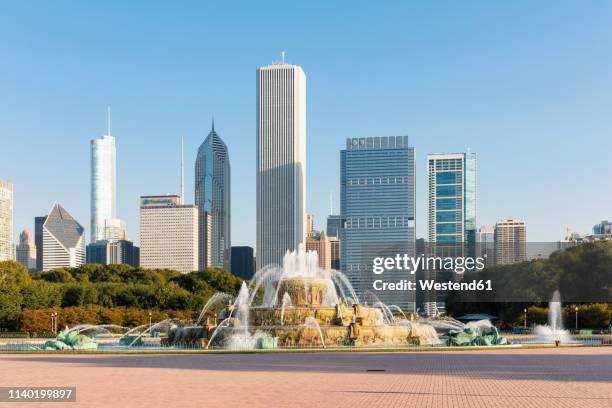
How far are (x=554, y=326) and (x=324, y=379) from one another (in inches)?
2496


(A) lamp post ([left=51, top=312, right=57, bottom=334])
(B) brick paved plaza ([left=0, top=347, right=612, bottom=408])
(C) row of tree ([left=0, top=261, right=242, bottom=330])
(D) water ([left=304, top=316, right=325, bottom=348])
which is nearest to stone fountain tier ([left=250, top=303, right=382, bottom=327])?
(D) water ([left=304, top=316, right=325, bottom=348])

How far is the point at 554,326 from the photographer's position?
292 feet

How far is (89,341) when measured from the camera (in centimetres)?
5388

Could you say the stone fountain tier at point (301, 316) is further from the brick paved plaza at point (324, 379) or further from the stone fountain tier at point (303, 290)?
the brick paved plaza at point (324, 379)

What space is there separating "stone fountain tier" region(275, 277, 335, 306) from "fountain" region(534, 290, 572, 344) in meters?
20.2

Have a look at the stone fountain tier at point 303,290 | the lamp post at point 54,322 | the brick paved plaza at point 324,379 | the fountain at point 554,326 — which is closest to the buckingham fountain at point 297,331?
the stone fountain tier at point 303,290

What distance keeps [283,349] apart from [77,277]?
327 ft

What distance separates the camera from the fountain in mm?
73312

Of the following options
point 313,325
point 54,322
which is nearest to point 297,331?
point 313,325

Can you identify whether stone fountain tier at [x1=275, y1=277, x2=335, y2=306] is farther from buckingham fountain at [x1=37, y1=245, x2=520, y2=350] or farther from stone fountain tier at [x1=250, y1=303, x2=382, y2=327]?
stone fountain tier at [x1=250, y1=303, x2=382, y2=327]

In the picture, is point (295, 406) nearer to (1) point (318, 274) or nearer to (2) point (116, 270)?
(1) point (318, 274)

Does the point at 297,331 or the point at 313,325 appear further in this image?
the point at 313,325

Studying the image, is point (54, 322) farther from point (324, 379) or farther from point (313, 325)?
point (324, 379)

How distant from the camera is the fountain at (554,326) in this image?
7331 cm
